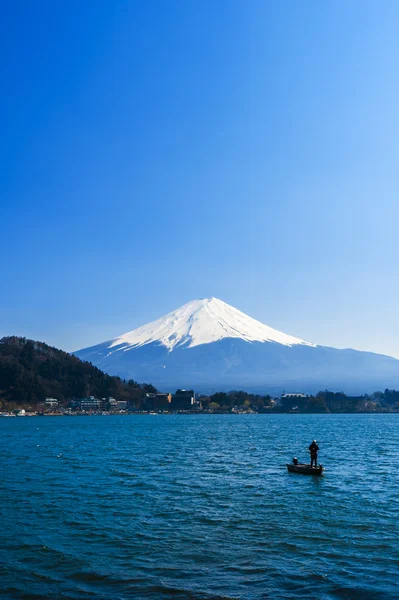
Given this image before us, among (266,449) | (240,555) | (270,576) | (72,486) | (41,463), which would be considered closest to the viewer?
(270,576)

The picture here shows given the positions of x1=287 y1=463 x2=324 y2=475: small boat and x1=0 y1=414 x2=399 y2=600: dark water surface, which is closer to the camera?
x1=0 y1=414 x2=399 y2=600: dark water surface

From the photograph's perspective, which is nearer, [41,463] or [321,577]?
[321,577]

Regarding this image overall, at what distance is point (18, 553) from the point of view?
18.6m

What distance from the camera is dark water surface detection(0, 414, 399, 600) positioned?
15.4 metres

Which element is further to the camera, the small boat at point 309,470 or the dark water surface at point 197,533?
the small boat at point 309,470

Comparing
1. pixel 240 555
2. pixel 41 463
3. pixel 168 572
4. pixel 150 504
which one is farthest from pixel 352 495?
pixel 41 463

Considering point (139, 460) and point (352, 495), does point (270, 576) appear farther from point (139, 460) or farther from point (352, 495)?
point (139, 460)

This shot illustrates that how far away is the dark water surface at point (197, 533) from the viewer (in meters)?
15.4

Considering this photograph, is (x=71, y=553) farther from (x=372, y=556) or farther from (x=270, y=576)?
(x=372, y=556)

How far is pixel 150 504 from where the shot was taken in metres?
26.5

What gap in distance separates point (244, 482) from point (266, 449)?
1017 inches

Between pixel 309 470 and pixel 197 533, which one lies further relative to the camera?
pixel 309 470

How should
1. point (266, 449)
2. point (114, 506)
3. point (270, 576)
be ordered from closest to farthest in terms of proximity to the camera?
point (270, 576) → point (114, 506) → point (266, 449)

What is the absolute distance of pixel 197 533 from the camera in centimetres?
2084
